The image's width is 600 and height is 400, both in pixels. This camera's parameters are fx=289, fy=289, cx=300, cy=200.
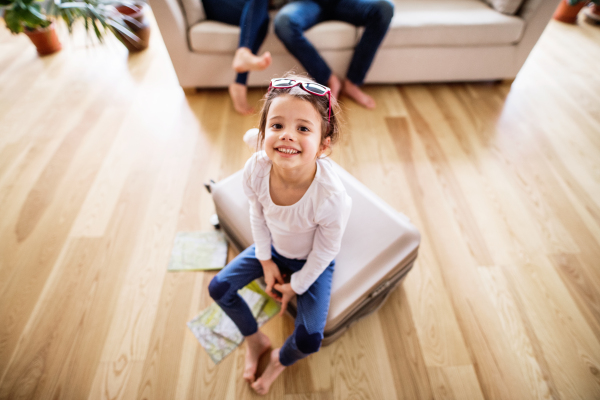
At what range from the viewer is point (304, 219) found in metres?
0.72

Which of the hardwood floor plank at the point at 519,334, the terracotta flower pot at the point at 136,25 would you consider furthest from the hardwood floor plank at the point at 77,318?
the terracotta flower pot at the point at 136,25

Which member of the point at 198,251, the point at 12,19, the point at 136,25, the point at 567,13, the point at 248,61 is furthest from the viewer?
the point at 567,13

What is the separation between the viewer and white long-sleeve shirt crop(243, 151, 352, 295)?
27.5 inches

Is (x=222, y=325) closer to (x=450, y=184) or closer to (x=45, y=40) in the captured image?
(x=450, y=184)

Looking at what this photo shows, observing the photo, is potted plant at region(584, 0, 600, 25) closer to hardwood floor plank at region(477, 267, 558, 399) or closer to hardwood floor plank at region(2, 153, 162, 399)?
hardwood floor plank at region(477, 267, 558, 399)

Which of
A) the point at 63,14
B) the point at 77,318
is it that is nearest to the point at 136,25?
the point at 63,14

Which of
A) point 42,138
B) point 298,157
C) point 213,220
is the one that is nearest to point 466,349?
point 298,157

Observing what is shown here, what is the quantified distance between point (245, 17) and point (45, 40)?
70.3 inches

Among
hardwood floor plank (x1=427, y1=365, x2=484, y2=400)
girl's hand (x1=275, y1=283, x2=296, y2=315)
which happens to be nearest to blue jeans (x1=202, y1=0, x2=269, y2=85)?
girl's hand (x1=275, y1=283, x2=296, y2=315)

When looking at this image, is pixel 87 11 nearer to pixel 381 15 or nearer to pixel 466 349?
pixel 381 15

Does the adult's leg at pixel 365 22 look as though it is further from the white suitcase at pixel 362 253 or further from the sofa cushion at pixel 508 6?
the white suitcase at pixel 362 253

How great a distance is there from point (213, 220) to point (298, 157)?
0.74 meters

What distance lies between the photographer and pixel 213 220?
1.24 m

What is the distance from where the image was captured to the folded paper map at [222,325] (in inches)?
37.7
